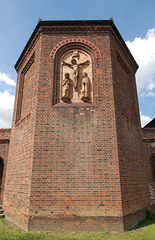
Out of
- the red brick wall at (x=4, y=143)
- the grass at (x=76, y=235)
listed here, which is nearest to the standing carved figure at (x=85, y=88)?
the grass at (x=76, y=235)

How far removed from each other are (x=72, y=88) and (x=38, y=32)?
3566 millimetres

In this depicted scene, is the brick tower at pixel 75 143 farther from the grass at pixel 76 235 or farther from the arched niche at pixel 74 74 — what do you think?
the grass at pixel 76 235

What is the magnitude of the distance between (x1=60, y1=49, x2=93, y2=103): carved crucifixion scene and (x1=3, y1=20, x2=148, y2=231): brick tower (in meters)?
0.04

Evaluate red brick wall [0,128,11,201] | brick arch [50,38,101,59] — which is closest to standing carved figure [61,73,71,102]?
brick arch [50,38,101,59]

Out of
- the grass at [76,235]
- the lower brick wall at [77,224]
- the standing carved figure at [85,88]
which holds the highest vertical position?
the standing carved figure at [85,88]

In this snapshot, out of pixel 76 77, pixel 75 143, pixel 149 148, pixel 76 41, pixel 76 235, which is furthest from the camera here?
pixel 149 148

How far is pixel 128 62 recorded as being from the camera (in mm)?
11062

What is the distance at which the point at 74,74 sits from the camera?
8.31 m

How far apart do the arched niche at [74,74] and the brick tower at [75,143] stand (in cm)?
4

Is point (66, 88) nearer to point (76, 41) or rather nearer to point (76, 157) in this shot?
point (76, 41)

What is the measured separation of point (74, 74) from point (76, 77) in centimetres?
20

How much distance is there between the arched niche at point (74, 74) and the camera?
26.3 ft

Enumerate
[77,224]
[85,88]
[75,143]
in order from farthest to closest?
1. [85,88]
2. [75,143]
3. [77,224]

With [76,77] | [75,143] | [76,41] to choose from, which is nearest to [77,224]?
[75,143]
